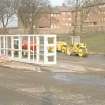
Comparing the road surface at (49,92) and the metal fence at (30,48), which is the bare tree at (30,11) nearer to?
the metal fence at (30,48)

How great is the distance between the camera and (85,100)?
13.9 meters

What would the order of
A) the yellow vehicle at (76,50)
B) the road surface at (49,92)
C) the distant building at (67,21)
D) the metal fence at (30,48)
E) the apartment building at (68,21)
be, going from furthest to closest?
the apartment building at (68,21)
the distant building at (67,21)
the yellow vehicle at (76,50)
the metal fence at (30,48)
the road surface at (49,92)

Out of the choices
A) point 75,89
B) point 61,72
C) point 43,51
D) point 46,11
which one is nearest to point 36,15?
point 46,11

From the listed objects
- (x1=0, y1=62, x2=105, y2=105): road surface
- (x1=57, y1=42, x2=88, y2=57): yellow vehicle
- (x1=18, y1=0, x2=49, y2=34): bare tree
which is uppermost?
(x1=18, y1=0, x2=49, y2=34): bare tree

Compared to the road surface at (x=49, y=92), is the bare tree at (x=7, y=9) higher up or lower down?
higher up

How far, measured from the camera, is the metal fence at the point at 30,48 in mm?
31062

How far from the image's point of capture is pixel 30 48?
108ft

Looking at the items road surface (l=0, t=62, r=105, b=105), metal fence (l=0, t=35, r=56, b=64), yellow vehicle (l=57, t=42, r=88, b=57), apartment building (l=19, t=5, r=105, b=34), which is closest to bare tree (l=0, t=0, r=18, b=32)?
apartment building (l=19, t=5, r=105, b=34)

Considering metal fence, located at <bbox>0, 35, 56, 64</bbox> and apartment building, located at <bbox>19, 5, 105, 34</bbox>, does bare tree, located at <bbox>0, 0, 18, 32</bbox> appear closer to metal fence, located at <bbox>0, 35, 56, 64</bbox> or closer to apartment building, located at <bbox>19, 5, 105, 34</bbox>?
apartment building, located at <bbox>19, 5, 105, 34</bbox>

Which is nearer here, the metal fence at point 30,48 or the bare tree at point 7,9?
the metal fence at point 30,48

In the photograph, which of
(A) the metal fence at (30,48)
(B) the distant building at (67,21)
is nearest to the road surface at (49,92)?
(A) the metal fence at (30,48)

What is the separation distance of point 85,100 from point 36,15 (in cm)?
6700

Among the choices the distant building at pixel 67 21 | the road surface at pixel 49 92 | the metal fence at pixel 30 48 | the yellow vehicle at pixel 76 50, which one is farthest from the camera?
the distant building at pixel 67 21

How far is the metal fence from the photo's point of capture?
102ft
